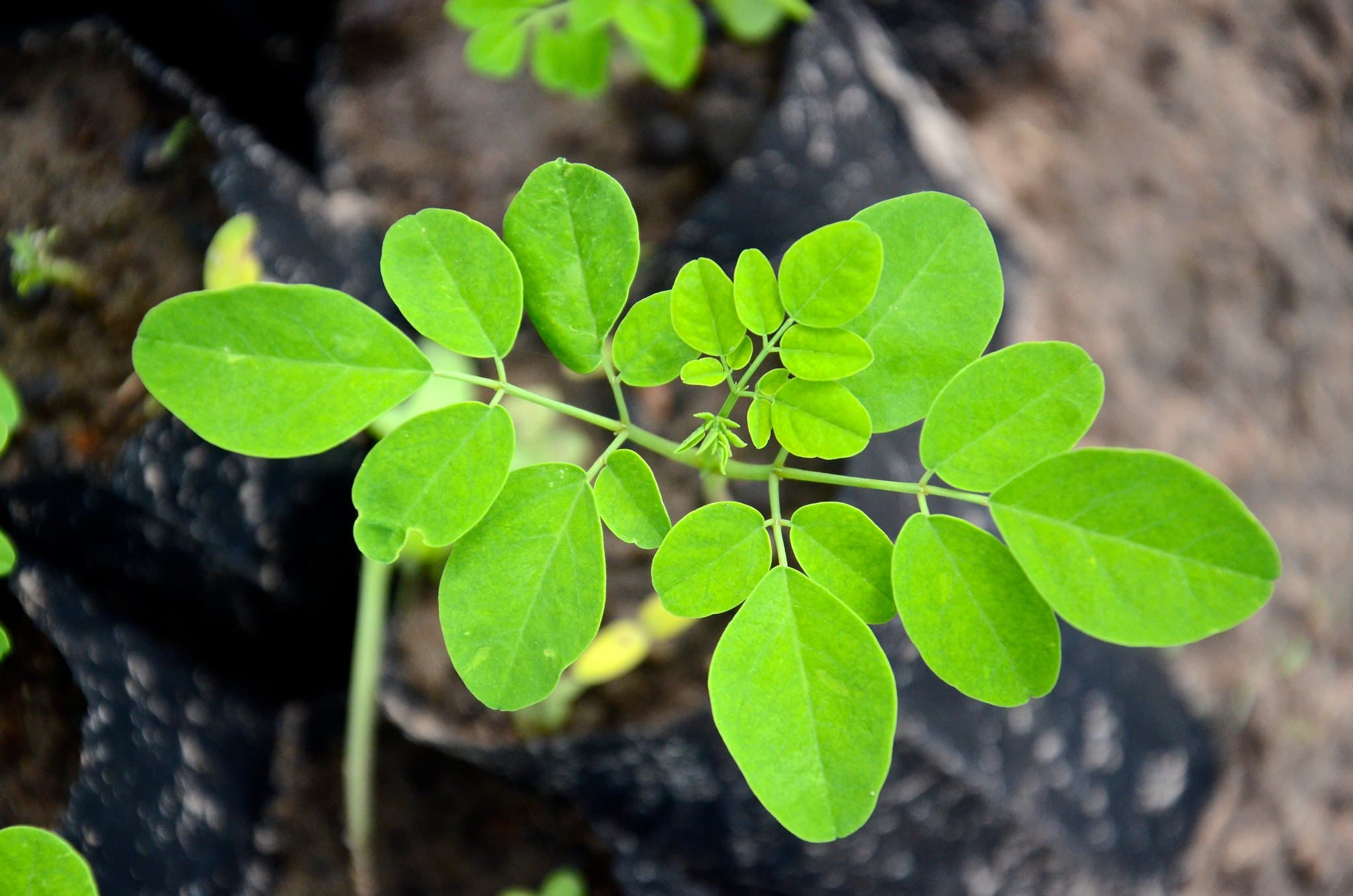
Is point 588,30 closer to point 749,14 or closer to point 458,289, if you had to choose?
point 749,14

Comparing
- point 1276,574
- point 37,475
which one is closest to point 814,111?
point 1276,574

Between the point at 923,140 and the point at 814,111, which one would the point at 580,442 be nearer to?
the point at 814,111

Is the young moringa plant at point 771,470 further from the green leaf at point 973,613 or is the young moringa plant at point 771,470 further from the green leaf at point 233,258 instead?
the green leaf at point 233,258

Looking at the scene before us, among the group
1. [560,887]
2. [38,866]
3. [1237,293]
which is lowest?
[560,887]

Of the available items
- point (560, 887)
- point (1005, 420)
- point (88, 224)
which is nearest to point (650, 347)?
point (1005, 420)

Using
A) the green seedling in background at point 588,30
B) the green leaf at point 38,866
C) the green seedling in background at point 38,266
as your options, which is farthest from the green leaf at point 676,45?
the green leaf at point 38,866

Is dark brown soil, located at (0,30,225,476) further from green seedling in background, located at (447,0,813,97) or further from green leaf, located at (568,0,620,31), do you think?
green leaf, located at (568,0,620,31)
